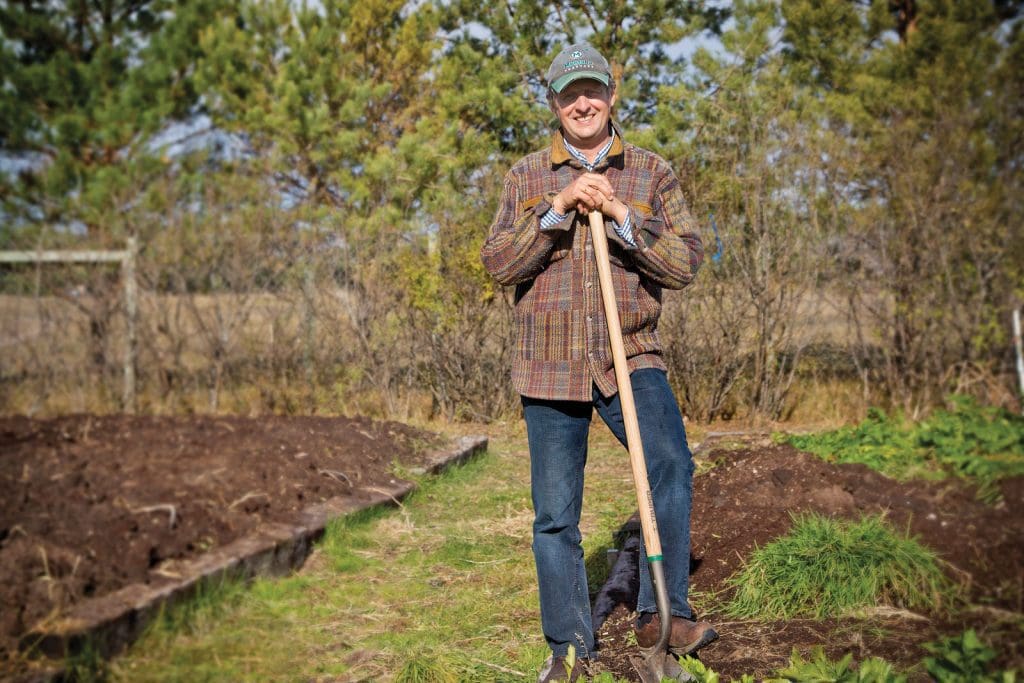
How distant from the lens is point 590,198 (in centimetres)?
277

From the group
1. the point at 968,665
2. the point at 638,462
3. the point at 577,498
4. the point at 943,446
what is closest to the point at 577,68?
the point at 638,462

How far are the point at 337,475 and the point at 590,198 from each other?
300 centimetres

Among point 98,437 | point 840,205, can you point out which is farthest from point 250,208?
point 840,205

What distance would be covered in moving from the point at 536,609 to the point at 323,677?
1012 millimetres

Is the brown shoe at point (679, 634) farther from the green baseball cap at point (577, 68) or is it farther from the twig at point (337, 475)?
the twig at point (337, 475)

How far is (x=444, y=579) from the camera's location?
4328 millimetres

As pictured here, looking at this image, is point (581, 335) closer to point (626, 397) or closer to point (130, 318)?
point (626, 397)

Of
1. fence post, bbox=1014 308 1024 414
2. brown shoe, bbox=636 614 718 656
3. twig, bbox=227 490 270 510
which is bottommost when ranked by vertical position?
brown shoe, bbox=636 614 718 656

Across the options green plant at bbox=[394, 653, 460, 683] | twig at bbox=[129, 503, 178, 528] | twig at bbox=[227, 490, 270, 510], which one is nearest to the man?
green plant at bbox=[394, 653, 460, 683]

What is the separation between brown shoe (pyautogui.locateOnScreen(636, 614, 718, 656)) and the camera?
284 cm

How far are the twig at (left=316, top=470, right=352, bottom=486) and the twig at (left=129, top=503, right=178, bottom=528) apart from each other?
1266mm

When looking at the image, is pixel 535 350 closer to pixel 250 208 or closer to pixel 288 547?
pixel 288 547

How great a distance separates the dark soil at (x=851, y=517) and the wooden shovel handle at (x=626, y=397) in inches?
19.1

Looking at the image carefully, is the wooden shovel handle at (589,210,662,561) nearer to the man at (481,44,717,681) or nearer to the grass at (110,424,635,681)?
the man at (481,44,717,681)
